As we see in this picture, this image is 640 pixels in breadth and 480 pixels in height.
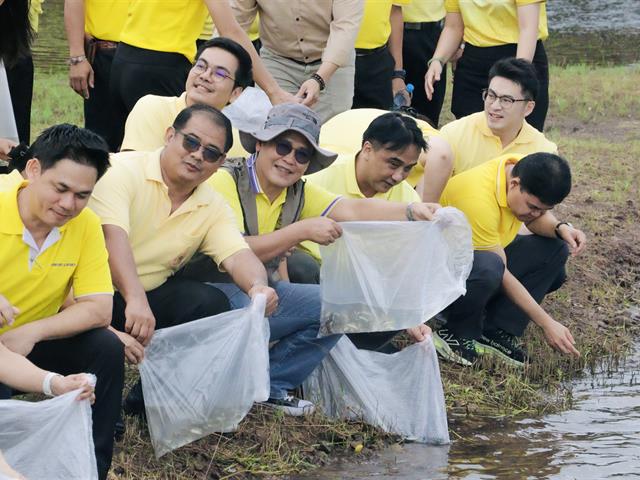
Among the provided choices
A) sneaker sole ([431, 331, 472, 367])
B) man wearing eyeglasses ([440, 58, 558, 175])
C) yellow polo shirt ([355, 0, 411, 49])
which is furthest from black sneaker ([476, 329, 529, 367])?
yellow polo shirt ([355, 0, 411, 49])

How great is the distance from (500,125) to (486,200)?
22.4 inches

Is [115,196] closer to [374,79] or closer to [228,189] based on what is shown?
[228,189]

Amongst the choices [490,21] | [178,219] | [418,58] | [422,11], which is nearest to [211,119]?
[178,219]

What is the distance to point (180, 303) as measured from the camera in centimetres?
462

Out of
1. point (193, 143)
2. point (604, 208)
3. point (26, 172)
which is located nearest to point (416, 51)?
point (604, 208)

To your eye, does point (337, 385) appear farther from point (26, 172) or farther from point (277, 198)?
point (26, 172)

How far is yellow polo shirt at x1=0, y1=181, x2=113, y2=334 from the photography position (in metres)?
3.95

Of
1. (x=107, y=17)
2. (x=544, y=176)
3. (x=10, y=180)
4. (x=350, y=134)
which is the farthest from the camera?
(x=107, y=17)

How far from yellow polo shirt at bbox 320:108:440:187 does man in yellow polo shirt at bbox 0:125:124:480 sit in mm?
1912

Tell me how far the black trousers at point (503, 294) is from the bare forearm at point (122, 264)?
6.19 feet

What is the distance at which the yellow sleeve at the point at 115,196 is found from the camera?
4.39 metres

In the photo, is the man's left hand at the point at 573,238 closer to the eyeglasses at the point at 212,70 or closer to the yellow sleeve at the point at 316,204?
the yellow sleeve at the point at 316,204

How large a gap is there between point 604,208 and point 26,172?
4.90 meters

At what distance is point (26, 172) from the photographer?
4008mm
